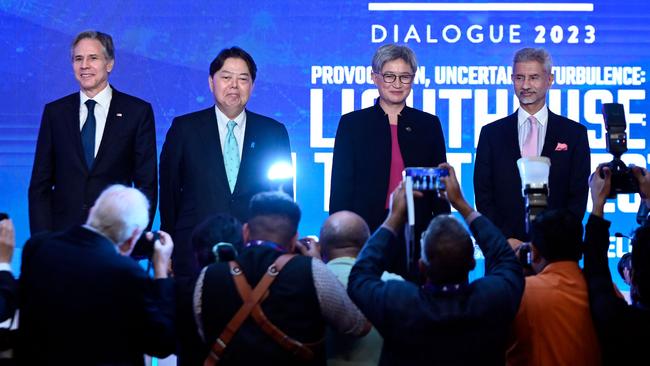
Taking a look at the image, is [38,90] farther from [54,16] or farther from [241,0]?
[241,0]

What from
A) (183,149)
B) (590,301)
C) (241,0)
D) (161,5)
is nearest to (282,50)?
(241,0)

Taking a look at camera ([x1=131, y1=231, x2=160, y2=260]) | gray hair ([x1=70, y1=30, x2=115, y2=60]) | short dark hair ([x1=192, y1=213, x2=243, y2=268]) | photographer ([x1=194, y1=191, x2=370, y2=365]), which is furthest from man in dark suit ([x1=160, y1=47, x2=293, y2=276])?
photographer ([x1=194, y1=191, x2=370, y2=365])

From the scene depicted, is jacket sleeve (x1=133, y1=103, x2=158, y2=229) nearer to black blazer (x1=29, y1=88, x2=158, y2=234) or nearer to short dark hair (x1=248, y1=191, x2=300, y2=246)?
black blazer (x1=29, y1=88, x2=158, y2=234)

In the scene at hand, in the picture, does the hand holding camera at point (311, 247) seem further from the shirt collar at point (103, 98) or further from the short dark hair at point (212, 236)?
the shirt collar at point (103, 98)

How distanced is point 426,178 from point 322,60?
3166mm

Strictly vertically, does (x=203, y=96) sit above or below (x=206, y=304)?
above

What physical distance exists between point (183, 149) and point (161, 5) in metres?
1.84

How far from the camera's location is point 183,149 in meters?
5.30

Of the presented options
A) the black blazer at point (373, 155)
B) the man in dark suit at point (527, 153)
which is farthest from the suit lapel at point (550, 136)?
the black blazer at point (373, 155)

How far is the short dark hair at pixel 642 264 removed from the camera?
382 centimetres

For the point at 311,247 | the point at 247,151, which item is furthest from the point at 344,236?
the point at 247,151

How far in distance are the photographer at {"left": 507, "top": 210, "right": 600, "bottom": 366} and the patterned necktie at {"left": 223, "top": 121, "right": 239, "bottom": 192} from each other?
1868mm

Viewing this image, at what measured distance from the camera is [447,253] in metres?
3.42

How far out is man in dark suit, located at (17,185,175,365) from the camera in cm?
342
